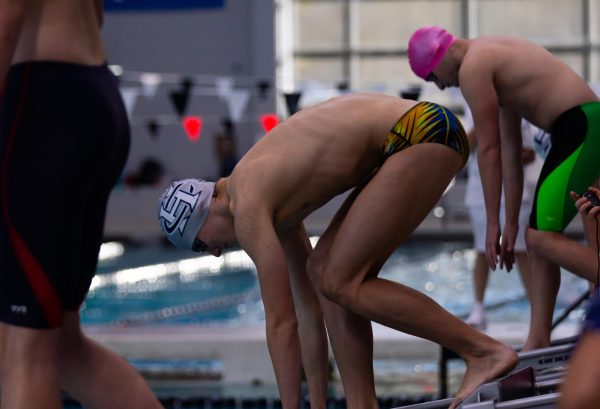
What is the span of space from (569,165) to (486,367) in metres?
0.81

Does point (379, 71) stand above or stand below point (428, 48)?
below

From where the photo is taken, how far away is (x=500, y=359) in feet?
9.71

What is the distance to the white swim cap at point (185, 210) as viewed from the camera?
2.91 m

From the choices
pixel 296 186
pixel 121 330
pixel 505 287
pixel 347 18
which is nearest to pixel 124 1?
pixel 121 330

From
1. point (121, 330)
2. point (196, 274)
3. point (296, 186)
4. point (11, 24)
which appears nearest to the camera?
point (11, 24)

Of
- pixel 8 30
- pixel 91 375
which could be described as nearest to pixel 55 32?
pixel 8 30

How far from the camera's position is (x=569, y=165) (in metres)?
3.46

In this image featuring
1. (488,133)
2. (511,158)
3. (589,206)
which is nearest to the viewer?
(589,206)

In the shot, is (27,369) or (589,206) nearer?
(27,369)

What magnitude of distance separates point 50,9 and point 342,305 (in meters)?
1.06

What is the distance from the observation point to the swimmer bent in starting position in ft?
9.43

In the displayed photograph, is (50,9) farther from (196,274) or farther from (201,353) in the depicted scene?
(196,274)

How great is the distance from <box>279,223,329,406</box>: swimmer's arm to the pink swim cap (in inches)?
27.5

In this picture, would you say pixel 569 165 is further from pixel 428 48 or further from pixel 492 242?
pixel 428 48
